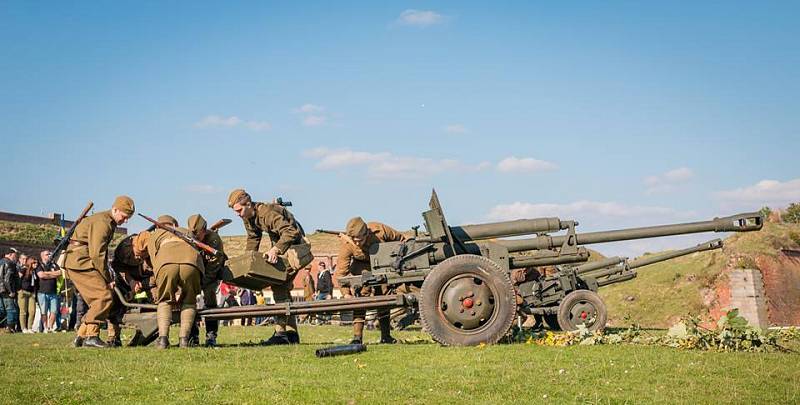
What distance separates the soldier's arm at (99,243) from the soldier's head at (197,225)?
3.68 ft

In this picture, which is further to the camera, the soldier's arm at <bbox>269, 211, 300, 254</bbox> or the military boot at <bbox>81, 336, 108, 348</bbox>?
the soldier's arm at <bbox>269, 211, 300, 254</bbox>

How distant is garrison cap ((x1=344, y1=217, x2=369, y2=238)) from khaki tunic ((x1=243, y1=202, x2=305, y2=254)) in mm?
759

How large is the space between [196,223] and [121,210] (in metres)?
1.10

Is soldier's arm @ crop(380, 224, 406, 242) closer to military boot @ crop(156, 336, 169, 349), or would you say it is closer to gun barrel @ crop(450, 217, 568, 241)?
gun barrel @ crop(450, 217, 568, 241)

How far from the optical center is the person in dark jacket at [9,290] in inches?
792

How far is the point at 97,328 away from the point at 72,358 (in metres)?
1.86

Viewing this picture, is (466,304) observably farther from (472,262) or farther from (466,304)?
(472,262)

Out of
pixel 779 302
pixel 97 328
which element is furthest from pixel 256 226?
pixel 779 302

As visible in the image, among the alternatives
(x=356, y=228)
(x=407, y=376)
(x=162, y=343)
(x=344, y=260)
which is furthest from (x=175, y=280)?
(x=407, y=376)

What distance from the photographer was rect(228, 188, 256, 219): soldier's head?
12.0 meters

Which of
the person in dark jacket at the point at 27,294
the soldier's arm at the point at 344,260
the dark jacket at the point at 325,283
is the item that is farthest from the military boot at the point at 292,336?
the dark jacket at the point at 325,283

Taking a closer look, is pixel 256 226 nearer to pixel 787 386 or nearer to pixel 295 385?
pixel 295 385

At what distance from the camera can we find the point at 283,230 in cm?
1180


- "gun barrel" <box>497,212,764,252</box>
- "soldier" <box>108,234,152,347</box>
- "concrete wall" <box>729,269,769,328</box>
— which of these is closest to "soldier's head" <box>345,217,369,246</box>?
"gun barrel" <box>497,212,764,252</box>
